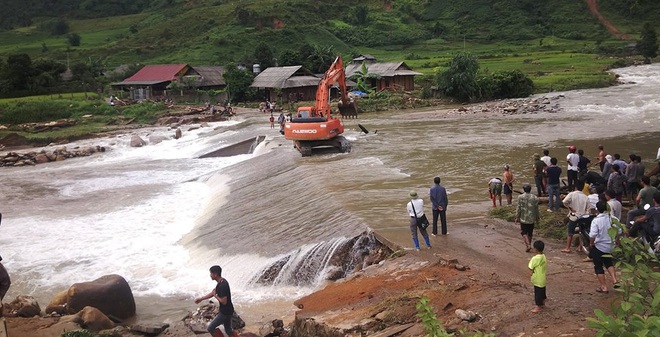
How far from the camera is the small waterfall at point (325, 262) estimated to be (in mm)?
13727

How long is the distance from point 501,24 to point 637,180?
343 feet

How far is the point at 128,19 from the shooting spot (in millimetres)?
126312

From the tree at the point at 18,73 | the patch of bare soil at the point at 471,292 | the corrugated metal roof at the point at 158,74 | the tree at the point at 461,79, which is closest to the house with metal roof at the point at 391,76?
the tree at the point at 461,79

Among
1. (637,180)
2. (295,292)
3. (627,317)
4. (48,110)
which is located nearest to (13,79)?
(48,110)

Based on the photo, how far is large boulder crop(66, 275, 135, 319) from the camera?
535 inches

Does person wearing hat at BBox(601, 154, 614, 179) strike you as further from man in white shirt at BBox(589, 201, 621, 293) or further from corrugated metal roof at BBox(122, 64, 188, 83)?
corrugated metal roof at BBox(122, 64, 188, 83)

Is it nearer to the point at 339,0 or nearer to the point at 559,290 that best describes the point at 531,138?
the point at 559,290

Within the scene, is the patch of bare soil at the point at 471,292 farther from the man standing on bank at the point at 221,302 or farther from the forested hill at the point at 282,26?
the forested hill at the point at 282,26

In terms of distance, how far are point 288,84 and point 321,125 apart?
31.6 metres

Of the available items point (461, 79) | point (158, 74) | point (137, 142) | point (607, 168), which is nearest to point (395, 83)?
point (461, 79)

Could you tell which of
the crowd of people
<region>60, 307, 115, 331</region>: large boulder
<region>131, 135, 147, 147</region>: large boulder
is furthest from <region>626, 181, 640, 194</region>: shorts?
<region>131, 135, 147, 147</region>: large boulder

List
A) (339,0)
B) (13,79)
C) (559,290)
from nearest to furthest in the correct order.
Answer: (559,290), (13,79), (339,0)

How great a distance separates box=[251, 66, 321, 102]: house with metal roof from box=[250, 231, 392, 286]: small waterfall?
43453 mm

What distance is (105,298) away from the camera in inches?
539
